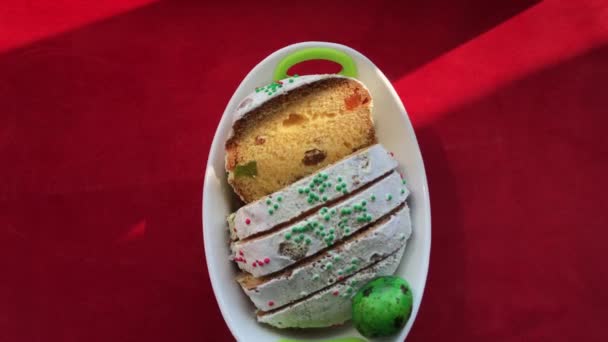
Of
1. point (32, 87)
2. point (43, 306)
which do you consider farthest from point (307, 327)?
point (32, 87)

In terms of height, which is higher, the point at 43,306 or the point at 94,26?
the point at 94,26

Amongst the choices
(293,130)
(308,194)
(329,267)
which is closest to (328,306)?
(329,267)

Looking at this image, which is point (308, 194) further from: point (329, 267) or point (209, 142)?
point (209, 142)

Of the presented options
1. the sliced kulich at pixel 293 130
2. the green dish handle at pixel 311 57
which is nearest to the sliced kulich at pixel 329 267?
the sliced kulich at pixel 293 130

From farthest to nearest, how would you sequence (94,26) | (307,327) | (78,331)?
(94,26) < (78,331) < (307,327)

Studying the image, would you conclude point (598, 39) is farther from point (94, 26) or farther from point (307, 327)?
point (94, 26)

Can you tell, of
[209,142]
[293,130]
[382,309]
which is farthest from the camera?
[209,142]
